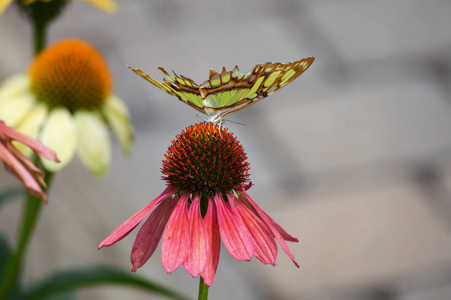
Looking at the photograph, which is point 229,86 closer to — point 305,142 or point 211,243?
point 211,243

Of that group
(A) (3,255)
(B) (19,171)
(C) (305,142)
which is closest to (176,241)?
(B) (19,171)

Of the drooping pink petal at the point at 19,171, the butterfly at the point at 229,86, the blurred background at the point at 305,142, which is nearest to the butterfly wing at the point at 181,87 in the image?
the butterfly at the point at 229,86

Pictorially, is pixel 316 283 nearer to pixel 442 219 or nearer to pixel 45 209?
pixel 442 219

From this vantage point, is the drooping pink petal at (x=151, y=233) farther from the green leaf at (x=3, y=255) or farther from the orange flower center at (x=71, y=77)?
the green leaf at (x=3, y=255)

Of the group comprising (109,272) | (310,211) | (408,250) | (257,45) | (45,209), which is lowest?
(408,250)

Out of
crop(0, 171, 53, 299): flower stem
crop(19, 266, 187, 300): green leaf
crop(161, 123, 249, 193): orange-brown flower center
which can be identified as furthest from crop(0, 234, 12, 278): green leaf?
crop(161, 123, 249, 193): orange-brown flower center

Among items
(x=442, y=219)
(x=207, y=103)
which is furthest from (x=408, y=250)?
(x=207, y=103)

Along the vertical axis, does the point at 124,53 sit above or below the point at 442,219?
above
